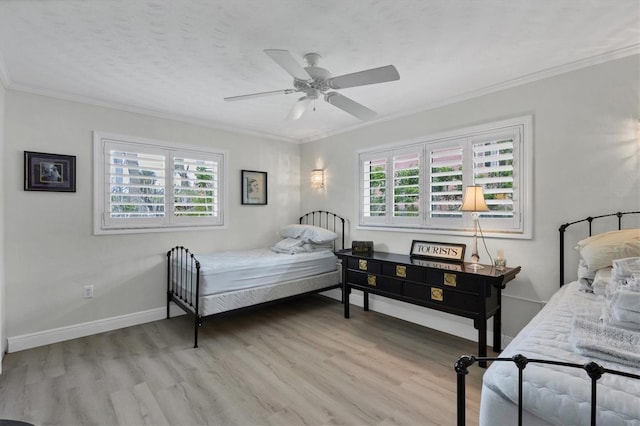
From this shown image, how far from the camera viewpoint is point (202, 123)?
13.4ft

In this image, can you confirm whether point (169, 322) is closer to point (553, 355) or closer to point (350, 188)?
point (350, 188)

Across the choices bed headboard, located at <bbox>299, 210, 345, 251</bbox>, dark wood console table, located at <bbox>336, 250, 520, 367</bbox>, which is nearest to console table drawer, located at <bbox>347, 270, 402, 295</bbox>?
dark wood console table, located at <bbox>336, 250, 520, 367</bbox>

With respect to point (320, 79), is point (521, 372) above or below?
below

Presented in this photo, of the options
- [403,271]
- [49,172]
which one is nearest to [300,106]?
[403,271]

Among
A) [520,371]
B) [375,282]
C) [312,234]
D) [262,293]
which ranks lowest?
[262,293]

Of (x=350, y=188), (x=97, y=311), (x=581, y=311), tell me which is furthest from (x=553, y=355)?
(x=97, y=311)

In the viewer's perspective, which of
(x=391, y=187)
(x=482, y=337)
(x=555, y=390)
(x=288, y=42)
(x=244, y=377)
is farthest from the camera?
(x=391, y=187)

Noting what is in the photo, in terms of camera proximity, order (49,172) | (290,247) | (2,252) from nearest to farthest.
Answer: (2,252) < (49,172) < (290,247)

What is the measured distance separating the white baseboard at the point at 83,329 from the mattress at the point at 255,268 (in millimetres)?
846

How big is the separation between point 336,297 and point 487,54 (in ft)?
11.3

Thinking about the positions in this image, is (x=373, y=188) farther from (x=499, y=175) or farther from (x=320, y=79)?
(x=320, y=79)

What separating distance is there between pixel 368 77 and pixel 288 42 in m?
0.64

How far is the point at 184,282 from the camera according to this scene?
11.2 ft

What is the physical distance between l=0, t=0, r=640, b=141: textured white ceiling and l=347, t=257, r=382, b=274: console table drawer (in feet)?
5.83
